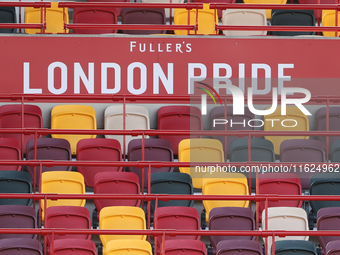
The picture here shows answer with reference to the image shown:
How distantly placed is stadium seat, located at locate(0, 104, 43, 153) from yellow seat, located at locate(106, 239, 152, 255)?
6.72 ft

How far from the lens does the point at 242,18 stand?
24.9 ft

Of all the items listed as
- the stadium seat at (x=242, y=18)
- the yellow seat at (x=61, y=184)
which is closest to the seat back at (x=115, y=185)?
the yellow seat at (x=61, y=184)

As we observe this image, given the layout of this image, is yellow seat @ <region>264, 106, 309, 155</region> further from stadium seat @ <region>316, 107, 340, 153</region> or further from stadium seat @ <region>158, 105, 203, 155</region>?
stadium seat @ <region>158, 105, 203, 155</region>

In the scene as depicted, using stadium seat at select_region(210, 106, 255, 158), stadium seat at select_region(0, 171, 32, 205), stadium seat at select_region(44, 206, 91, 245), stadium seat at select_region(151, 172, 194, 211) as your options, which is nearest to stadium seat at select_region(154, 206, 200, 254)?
stadium seat at select_region(151, 172, 194, 211)

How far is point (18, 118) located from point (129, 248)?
236 centimetres

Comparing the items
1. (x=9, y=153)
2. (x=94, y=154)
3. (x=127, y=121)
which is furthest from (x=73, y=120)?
(x=9, y=153)

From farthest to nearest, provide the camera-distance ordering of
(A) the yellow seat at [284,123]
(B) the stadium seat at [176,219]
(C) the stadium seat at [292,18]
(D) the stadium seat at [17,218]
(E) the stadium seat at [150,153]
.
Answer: (C) the stadium seat at [292,18]
(A) the yellow seat at [284,123]
(E) the stadium seat at [150,153]
(B) the stadium seat at [176,219]
(D) the stadium seat at [17,218]

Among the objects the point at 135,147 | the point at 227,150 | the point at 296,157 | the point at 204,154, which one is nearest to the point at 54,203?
the point at 135,147

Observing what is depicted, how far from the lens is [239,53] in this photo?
7.15 meters

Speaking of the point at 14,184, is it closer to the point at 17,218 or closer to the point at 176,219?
the point at 17,218

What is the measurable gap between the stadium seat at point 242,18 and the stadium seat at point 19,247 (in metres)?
3.88

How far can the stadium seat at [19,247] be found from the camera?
4723 millimetres

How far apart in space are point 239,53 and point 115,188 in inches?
97.4

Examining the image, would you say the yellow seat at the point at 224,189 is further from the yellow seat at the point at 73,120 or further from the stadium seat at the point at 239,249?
the yellow seat at the point at 73,120
